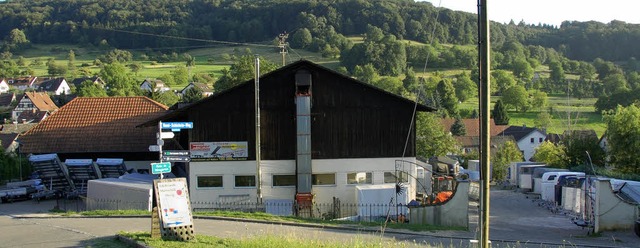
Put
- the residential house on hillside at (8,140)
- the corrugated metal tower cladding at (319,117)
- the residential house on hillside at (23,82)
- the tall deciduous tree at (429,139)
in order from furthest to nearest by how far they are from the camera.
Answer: the residential house on hillside at (23,82)
the residential house on hillside at (8,140)
the tall deciduous tree at (429,139)
the corrugated metal tower cladding at (319,117)

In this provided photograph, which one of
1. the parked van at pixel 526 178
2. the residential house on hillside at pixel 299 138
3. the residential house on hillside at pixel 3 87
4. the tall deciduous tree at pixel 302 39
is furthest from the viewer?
the tall deciduous tree at pixel 302 39

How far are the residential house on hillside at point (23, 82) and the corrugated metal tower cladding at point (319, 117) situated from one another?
Result: 11308cm

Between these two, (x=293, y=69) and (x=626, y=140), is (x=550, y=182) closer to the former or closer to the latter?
(x=626, y=140)

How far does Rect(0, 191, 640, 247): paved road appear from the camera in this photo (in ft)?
59.1

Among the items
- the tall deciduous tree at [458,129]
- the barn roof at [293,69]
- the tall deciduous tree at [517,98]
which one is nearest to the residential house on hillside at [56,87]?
the tall deciduous tree at [458,129]

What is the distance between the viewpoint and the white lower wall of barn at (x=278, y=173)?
104ft

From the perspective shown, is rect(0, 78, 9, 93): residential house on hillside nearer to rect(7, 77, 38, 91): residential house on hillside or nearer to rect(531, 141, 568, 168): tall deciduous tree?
rect(7, 77, 38, 91): residential house on hillside

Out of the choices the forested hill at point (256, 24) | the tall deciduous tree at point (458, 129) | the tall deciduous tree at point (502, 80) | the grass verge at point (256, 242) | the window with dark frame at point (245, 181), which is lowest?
the grass verge at point (256, 242)

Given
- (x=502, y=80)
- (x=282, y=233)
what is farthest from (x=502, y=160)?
(x=502, y=80)

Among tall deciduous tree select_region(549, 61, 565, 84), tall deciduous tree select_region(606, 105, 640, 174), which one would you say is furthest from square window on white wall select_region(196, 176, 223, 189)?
tall deciduous tree select_region(549, 61, 565, 84)

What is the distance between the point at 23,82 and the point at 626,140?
124 meters

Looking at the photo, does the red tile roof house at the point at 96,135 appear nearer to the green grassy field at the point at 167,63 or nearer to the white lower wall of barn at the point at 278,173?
the white lower wall of barn at the point at 278,173

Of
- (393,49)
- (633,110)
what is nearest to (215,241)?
(633,110)

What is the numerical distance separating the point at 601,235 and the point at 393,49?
125385mm
